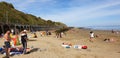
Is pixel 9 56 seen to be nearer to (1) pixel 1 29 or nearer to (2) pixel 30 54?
(2) pixel 30 54

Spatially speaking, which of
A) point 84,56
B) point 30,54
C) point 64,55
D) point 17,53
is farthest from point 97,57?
point 17,53

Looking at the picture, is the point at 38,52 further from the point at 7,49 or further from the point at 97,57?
the point at 97,57

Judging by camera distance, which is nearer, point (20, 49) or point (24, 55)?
point (24, 55)

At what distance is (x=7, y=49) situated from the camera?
12914mm

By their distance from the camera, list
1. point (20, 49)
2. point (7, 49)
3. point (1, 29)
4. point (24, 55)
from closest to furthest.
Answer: point (7, 49) < point (24, 55) < point (20, 49) < point (1, 29)

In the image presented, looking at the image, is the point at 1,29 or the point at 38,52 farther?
the point at 1,29

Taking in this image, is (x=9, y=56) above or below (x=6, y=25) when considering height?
below

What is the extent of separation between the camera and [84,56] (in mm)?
14031

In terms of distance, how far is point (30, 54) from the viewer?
46.3ft

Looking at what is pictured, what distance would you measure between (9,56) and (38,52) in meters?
2.08

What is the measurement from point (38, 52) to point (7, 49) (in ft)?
8.24

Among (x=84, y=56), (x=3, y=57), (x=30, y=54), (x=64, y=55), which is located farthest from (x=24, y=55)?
(x=84, y=56)

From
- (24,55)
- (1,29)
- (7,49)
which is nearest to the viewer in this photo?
(7,49)

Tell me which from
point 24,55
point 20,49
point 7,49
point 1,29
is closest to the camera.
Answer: point 7,49
